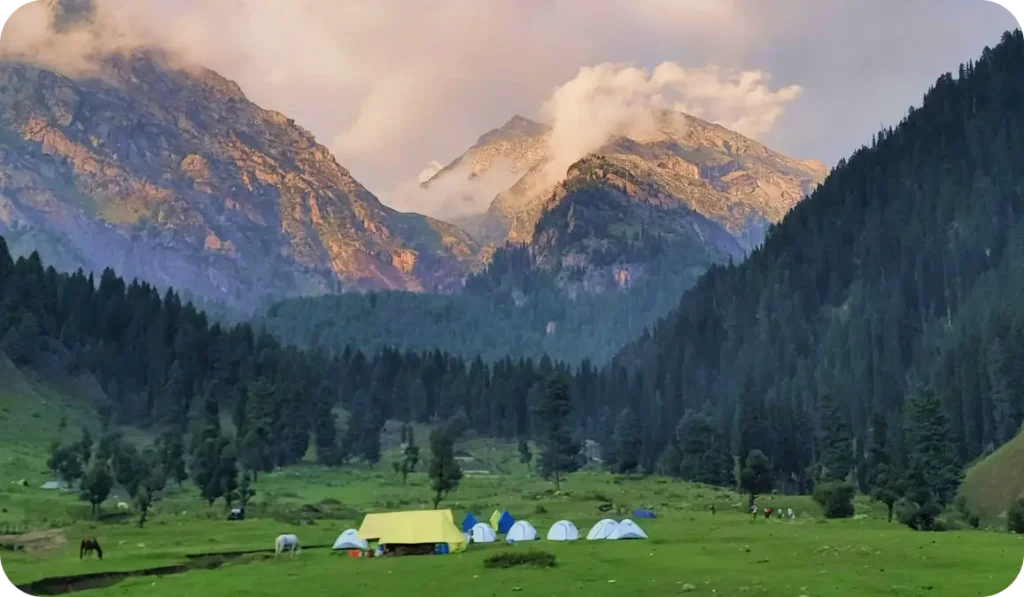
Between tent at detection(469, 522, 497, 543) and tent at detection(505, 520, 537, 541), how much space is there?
1423 mm

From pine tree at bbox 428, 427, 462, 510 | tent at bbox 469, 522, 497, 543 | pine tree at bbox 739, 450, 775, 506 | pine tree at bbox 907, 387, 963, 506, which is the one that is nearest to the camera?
tent at bbox 469, 522, 497, 543

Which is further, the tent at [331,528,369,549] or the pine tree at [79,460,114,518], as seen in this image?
the pine tree at [79,460,114,518]

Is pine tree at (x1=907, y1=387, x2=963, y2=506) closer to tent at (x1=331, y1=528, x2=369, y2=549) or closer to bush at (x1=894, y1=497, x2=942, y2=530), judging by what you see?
bush at (x1=894, y1=497, x2=942, y2=530)

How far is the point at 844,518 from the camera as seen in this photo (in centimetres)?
10619

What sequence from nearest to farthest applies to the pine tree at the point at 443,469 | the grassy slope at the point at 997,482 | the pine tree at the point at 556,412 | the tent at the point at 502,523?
the tent at the point at 502,523, the grassy slope at the point at 997,482, the pine tree at the point at 443,469, the pine tree at the point at 556,412

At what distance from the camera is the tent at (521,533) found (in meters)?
89.2

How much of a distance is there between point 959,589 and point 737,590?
34.5 feet

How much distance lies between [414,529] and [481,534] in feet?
37.0

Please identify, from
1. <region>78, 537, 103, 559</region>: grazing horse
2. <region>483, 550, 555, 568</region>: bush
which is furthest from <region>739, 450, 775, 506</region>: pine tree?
<region>78, 537, 103, 559</region>: grazing horse

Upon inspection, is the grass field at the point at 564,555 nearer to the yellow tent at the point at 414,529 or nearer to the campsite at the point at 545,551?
the campsite at the point at 545,551

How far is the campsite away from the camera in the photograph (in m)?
56.0

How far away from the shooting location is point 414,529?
266 ft

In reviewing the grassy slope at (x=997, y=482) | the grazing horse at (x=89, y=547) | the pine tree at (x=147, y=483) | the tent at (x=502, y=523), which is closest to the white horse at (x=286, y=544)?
the grazing horse at (x=89, y=547)

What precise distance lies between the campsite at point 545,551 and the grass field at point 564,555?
147mm
